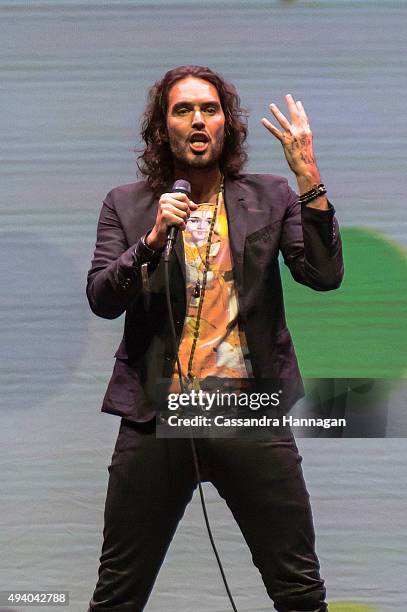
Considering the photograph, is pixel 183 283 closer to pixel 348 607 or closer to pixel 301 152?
pixel 301 152

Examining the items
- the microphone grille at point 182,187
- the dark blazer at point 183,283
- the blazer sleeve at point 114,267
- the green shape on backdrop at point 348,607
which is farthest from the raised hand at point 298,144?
the green shape on backdrop at point 348,607

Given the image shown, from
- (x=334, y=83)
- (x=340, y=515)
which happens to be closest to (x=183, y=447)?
(x=340, y=515)

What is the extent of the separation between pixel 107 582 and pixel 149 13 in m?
1.71

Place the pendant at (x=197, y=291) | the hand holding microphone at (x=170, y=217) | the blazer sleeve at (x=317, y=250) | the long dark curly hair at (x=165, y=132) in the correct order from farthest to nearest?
the long dark curly hair at (x=165, y=132)
the pendant at (x=197, y=291)
the blazer sleeve at (x=317, y=250)
the hand holding microphone at (x=170, y=217)

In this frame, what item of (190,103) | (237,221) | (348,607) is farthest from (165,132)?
(348,607)

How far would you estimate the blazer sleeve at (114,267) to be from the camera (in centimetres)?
204

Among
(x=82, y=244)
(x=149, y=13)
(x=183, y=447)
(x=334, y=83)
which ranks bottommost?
(x=183, y=447)

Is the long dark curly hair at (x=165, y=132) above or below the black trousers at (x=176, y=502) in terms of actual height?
above

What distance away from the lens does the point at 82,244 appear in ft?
9.72

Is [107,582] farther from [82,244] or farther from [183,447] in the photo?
[82,244]

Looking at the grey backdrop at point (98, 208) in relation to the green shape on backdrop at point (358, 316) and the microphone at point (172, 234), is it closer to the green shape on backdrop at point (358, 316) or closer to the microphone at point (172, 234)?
the green shape on backdrop at point (358, 316)

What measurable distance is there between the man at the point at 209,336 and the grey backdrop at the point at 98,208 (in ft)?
2.46

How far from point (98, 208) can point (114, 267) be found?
37.4 inches

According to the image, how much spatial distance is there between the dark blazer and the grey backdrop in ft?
2.50
